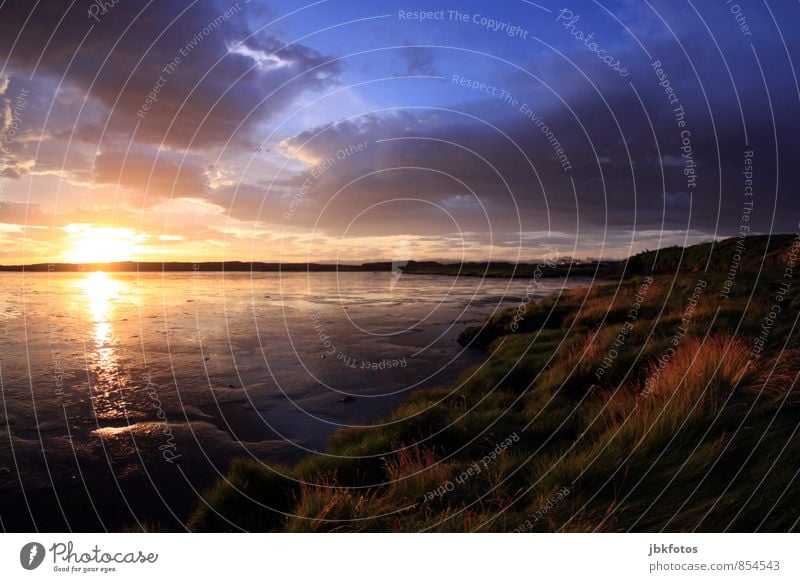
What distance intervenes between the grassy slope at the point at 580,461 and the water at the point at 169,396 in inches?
54.5

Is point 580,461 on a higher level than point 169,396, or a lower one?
higher

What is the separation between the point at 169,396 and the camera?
1117cm

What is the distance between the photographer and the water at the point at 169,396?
6.92 metres

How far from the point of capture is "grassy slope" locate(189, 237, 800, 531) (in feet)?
15.3

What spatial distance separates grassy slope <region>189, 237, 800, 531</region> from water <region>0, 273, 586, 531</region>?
1384mm

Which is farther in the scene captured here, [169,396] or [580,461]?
[169,396]

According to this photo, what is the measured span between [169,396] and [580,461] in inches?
388

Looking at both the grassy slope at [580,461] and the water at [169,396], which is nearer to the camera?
the grassy slope at [580,461]

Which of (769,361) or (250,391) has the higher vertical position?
(769,361)

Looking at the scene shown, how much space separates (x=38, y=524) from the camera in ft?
20.0

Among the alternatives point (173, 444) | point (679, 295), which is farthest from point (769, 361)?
point (679, 295)

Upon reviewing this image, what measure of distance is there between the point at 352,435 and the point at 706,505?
5690 millimetres

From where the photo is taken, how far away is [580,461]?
210 inches
